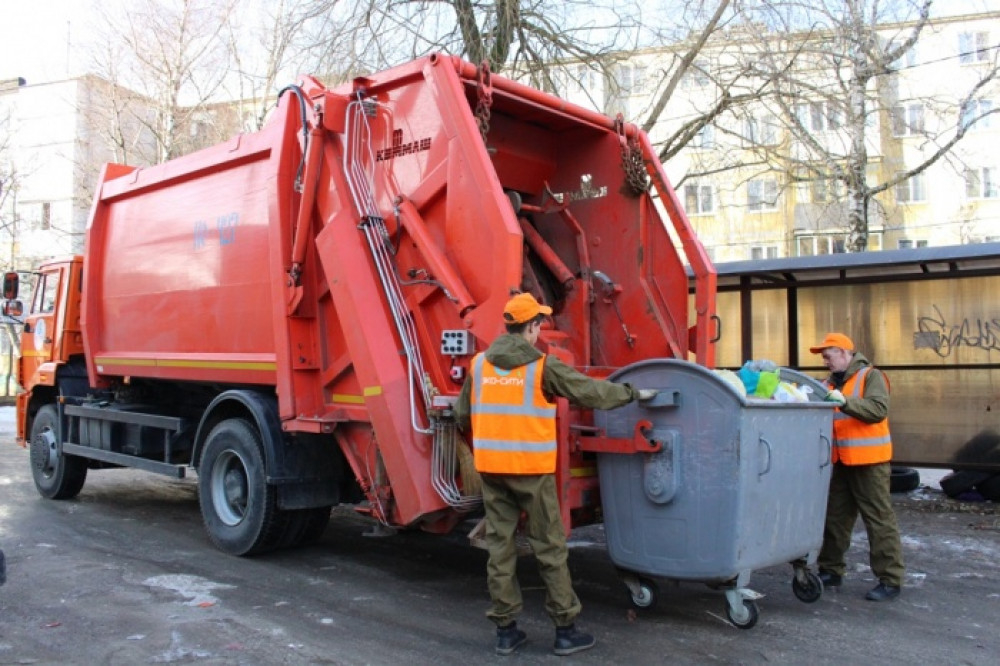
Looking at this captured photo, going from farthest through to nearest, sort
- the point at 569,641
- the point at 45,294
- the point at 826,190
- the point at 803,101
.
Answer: the point at 826,190 → the point at 803,101 → the point at 45,294 → the point at 569,641

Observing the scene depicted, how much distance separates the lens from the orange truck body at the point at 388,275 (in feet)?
14.3

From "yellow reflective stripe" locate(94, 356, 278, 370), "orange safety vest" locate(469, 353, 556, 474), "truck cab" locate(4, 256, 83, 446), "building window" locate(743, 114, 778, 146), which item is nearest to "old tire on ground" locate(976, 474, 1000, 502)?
"orange safety vest" locate(469, 353, 556, 474)

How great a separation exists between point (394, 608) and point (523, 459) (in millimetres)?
1333

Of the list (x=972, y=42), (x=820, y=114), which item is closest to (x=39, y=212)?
(x=820, y=114)

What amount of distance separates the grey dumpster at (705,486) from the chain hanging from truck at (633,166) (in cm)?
165

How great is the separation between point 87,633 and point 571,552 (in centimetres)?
300

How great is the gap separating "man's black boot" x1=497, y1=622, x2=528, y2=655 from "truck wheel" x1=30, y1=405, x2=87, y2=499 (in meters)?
5.64

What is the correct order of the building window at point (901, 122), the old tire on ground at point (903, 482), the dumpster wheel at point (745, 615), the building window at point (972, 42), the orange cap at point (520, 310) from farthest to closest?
the building window at point (972, 42) → the building window at point (901, 122) → the old tire on ground at point (903, 482) → the dumpster wheel at point (745, 615) → the orange cap at point (520, 310)

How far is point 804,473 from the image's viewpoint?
4309mm

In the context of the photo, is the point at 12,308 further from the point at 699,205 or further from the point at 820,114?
the point at 699,205

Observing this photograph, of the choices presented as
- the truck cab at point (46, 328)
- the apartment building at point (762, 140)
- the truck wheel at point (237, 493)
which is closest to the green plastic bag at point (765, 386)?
the truck wheel at point (237, 493)

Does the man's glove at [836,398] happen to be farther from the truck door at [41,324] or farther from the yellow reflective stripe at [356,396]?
the truck door at [41,324]

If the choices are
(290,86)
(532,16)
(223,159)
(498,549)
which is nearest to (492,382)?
(498,549)

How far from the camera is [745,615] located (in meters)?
4.10
